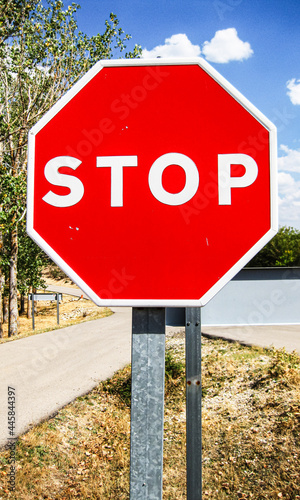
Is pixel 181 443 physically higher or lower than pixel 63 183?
lower

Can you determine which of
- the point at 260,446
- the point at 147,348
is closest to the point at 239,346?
the point at 260,446

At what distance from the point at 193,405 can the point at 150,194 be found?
147 cm

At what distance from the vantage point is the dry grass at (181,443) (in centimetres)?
502

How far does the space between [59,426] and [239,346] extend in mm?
7109

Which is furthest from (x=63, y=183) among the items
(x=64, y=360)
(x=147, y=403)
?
(x=64, y=360)

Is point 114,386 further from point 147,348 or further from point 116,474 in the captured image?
point 147,348

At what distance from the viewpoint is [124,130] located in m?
1.22

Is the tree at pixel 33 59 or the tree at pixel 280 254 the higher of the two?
the tree at pixel 33 59

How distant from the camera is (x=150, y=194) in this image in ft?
3.89

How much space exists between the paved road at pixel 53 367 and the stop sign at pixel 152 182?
19.5 ft

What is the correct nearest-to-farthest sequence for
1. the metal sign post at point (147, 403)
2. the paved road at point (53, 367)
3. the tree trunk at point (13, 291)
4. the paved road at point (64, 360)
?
the metal sign post at point (147, 403) < the paved road at point (53, 367) < the paved road at point (64, 360) < the tree trunk at point (13, 291)

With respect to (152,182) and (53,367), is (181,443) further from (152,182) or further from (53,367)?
(152,182)

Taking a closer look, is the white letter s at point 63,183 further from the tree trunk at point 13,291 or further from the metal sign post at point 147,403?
the tree trunk at point 13,291

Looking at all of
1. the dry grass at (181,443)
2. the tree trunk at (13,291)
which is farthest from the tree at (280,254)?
the dry grass at (181,443)
